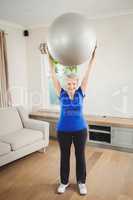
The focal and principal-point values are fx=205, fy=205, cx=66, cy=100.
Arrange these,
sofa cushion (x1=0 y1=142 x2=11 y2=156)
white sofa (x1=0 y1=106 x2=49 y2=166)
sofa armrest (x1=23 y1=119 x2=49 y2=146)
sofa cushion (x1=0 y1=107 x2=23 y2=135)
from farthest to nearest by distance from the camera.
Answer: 1. sofa armrest (x1=23 y1=119 x2=49 y2=146)
2. sofa cushion (x1=0 y1=107 x2=23 y2=135)
3. white sofa (x1=0 y1=106 x2=49 y2=166)
4. sofa cushion (x1=0 y1=142 x2=11 y2=156)

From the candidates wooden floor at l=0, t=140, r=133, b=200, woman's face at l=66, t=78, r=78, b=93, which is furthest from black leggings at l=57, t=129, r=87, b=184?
woman's face at l=66, t=78, r=78, b=93

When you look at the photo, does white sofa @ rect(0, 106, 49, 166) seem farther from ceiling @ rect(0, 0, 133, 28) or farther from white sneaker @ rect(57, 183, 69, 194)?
ceiling @ rect(0, 0, 133, 28)

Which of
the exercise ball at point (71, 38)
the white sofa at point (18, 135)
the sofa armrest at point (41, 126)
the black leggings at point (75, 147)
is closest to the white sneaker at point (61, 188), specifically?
the black leggings at point (75, 147)

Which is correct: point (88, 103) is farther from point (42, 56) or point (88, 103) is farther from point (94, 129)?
point (42, 56)

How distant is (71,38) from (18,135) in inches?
88.6

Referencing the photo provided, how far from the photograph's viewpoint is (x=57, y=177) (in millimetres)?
2725

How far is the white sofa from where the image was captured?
297cm

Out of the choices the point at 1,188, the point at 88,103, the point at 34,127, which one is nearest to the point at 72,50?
the point at 1,188

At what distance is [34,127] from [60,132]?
1.50 meters

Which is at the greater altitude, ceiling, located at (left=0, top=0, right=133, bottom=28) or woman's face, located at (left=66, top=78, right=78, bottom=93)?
ceiling, located at (left=0, top=0, right=133, bottom=28)

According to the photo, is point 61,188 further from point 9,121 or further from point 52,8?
point 52,8

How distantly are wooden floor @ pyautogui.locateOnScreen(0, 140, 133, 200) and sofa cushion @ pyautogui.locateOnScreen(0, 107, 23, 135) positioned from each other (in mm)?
545

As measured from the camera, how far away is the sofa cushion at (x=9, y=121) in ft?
11.2

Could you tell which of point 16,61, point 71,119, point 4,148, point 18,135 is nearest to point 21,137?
point 18,135
